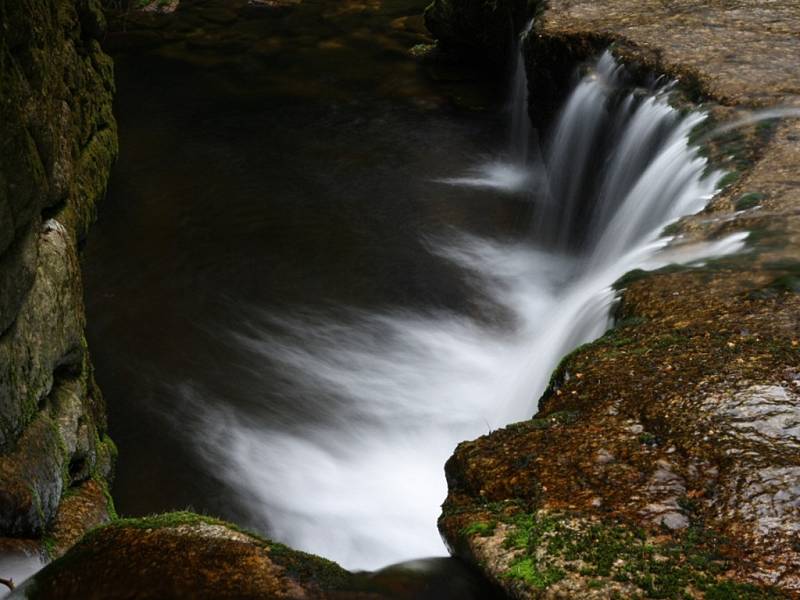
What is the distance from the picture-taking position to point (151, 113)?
54.5 feet

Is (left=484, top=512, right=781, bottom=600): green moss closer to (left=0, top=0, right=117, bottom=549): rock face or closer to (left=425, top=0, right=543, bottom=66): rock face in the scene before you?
(left=0, top=0, right=117, bottom=549): rock face

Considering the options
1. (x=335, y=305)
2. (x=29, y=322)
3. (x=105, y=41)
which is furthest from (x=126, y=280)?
(x=105, y=41)

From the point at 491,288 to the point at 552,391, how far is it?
5.37 m

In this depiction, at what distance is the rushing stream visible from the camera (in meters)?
7.93

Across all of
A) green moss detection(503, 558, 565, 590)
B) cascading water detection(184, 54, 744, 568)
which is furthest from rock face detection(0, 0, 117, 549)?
green moss detection(503, 558, 565, 590)

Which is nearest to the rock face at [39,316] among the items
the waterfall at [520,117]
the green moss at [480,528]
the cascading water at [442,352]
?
the cascading water at [442,352]

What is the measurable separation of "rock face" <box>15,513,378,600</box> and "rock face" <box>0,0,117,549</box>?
1246 mm

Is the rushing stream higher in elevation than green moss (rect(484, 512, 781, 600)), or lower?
higher

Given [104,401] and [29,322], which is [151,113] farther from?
[29,322]

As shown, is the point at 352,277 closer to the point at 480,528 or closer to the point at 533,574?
the point at 480,528

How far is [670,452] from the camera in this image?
15.2ft

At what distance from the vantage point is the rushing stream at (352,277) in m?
7.93

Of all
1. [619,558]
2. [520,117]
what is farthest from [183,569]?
[520,117]

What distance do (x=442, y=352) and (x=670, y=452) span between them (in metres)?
5.32
